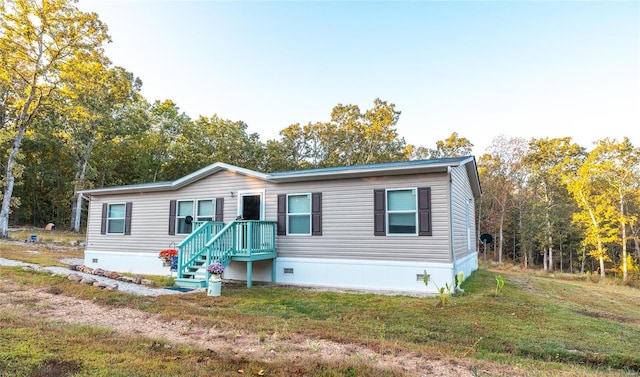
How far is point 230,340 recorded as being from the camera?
4.44 metres

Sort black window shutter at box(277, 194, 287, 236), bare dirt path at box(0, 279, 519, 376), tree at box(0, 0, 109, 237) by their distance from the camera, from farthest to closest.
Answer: tree at box(0, 0, 109, 237) < black window shutter at box(277, 194, 287, 236) < bare dirt path at box(0, 279, 519, 376)

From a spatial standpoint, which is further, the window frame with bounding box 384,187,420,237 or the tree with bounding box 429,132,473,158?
the tree with bounding box 429,132,473,158

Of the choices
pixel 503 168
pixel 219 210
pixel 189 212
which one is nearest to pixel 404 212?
pixel 219 210

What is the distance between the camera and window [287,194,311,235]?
9.48 metres

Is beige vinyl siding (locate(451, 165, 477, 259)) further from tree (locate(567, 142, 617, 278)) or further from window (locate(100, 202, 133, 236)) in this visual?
tree (locate(567, 142, 617, 278))

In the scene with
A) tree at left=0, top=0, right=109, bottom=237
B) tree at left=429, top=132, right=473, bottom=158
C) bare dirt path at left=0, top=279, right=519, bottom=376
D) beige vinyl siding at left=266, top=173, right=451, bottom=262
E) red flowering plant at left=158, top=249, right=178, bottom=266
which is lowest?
bare dirt path at left=0, top=279, right=519, bottom=376

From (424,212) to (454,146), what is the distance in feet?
70.0

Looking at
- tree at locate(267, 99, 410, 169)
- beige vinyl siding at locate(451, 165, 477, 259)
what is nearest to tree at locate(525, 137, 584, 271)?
tree at locate(267, 99, 410, 169)

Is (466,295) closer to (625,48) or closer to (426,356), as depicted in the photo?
(426,356)

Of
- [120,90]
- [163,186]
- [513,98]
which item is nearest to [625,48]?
[513,98]

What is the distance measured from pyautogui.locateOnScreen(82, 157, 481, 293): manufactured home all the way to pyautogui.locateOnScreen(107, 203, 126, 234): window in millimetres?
1307

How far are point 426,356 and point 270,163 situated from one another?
27211 mm

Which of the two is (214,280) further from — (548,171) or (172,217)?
(548,171)

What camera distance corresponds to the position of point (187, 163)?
30156 millimetres
